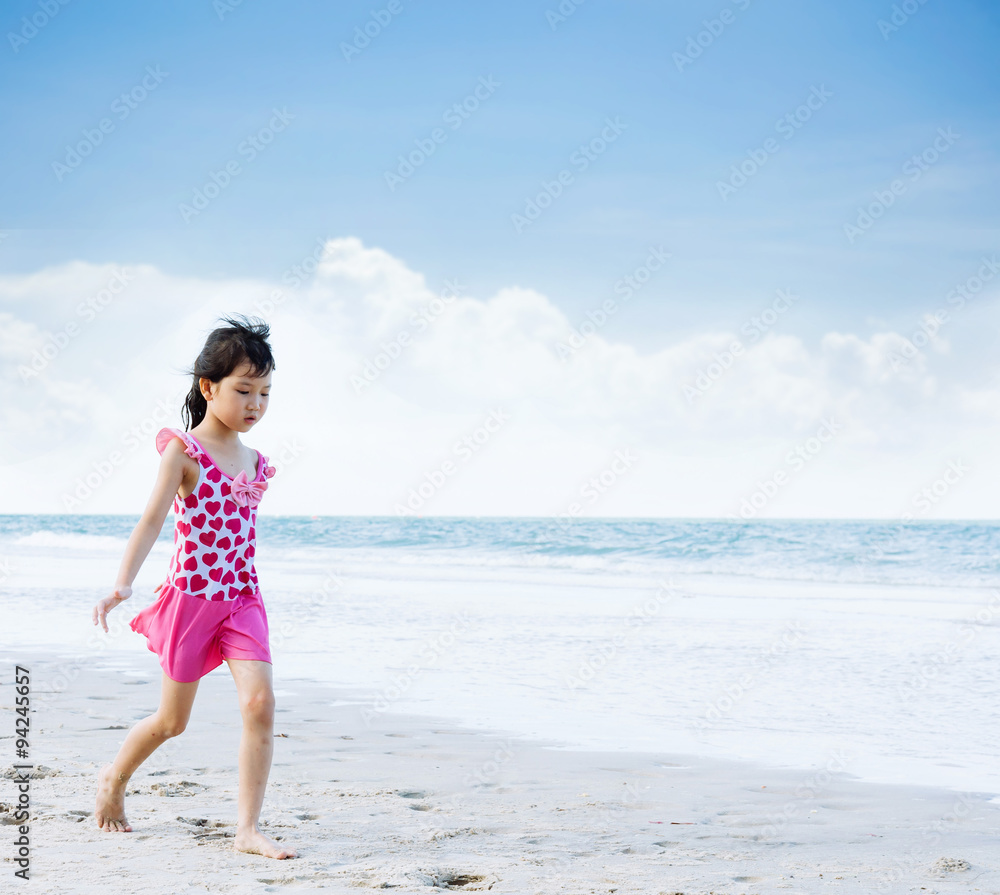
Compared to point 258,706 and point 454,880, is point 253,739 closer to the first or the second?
point 258,706

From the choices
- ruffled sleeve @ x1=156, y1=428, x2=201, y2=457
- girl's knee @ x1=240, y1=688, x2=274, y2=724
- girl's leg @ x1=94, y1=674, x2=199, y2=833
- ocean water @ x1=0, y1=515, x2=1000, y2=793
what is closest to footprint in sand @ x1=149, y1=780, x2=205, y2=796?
girl's leg @ x1=94, y1=674, x2=199, y2=833

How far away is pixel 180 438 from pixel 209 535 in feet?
1.02

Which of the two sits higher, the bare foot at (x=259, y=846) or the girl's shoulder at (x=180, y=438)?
the girl's shoulder at (x=180, y=438)

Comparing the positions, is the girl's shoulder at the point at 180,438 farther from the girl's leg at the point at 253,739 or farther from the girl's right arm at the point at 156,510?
the girl's leg at the point at 253,739

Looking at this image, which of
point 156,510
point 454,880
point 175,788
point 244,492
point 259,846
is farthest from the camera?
point 175,788

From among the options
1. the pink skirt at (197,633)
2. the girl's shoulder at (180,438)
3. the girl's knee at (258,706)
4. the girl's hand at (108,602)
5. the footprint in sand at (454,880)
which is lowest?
the footprint in sand at (454,880)

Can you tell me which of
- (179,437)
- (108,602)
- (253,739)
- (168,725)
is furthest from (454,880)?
(179,437)

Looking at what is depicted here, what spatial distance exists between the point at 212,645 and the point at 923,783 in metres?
2.87

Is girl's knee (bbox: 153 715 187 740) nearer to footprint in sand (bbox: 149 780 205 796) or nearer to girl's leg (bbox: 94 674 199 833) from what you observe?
girl's leg (bbox: 94 674 199 833)

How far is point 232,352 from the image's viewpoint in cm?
302

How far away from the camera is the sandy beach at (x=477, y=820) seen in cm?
266

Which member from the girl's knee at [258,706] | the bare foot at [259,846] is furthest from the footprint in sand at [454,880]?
the girl's knee at [258,706]

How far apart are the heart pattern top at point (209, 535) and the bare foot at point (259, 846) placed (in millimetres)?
692

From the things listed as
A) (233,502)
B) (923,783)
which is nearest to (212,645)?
(233,502)
